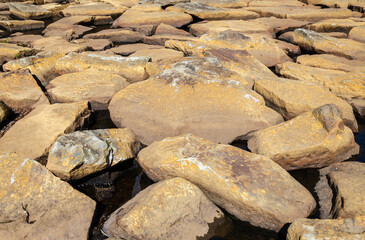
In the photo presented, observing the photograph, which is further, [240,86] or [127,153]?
[240,86]

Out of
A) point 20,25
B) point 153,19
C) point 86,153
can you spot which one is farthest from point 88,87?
point 20,25

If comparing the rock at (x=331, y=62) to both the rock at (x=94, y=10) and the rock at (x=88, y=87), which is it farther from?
the rock at (x=94, y=10)

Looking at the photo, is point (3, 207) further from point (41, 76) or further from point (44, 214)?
point (41, 76)

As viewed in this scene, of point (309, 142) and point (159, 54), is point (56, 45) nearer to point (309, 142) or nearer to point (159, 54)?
point (159, 54)

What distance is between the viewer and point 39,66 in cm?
584

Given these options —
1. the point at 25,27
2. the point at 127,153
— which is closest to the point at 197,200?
the point at 127,153

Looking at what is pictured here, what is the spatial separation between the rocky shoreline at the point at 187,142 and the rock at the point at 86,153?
0.01 m

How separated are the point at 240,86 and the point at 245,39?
2565mm

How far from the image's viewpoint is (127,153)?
12.1ft

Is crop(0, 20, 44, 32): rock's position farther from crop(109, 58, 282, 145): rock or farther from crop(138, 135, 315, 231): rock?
crop(138, 135, 315, 231): rock

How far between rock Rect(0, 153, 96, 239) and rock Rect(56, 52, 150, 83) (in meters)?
2.90

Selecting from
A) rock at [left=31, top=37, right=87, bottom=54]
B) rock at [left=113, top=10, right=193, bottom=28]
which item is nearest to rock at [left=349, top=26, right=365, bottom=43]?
rock at [left=113, top=10, right=193, bottom=28]

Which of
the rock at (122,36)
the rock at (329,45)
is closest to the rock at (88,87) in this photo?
the rock at (122,36)

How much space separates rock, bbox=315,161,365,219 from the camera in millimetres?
2822
